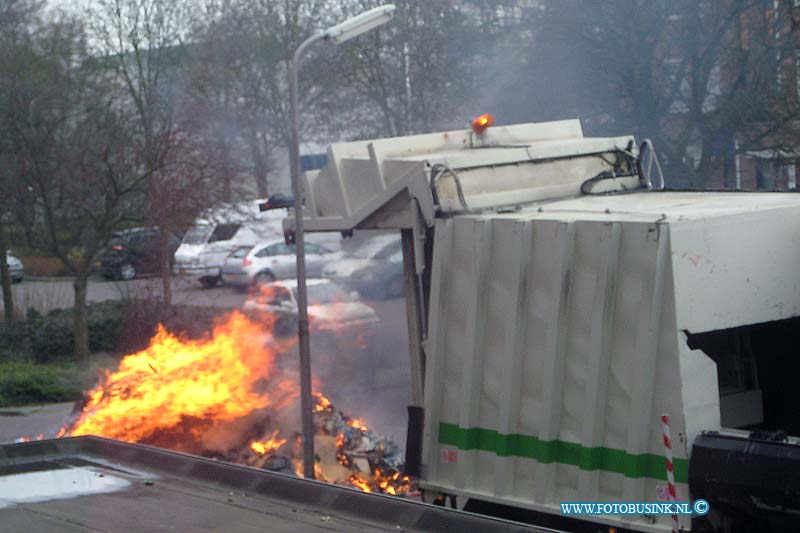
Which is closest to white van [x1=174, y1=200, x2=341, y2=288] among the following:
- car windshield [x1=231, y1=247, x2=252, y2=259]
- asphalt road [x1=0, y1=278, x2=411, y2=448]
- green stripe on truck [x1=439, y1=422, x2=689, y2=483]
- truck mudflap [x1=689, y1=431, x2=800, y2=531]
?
car windshield [x1=231, y1=247, x2=252, y2=259]

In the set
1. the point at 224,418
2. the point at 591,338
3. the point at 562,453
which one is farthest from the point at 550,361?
the point at 224,418

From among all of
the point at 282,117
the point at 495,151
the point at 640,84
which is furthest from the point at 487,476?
the point at 282,117

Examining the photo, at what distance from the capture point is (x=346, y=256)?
23750mm

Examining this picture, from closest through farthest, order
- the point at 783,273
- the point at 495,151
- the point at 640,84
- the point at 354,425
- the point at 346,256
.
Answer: the point at 783,273 → the point at 495,151 → the point at 354,425 → the point at 640,84 → the point at 346,256

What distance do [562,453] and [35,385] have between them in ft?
46.3

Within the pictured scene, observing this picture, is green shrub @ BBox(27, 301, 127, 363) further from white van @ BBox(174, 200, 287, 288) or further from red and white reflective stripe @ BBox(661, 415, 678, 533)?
red and white reflective stripe @ BBox(661, 415, 678, 533)

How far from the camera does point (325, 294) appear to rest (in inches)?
742

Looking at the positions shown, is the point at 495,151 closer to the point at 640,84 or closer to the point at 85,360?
the point at 640,84

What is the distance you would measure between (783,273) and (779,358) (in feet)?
3.65

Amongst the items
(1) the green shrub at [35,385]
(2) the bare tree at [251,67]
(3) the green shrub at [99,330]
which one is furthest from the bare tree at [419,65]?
(1) the green shrub at [35,385]

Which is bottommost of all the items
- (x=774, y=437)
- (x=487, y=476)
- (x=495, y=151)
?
(x=487, y=476)

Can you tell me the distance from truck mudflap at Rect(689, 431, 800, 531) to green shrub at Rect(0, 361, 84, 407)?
47.5 ft

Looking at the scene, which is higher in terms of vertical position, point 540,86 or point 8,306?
point 540,86

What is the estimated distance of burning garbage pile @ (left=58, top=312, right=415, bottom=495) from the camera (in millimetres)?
10516
